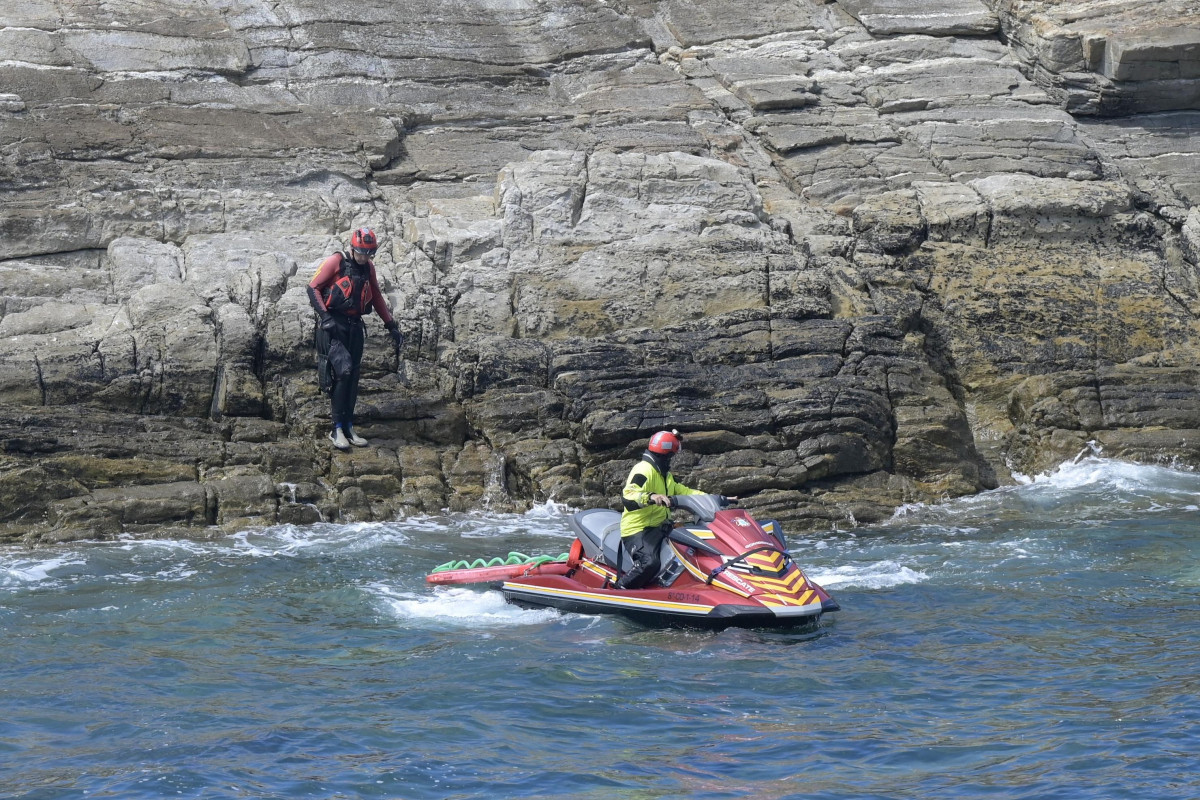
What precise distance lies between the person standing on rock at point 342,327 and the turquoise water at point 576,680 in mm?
1904

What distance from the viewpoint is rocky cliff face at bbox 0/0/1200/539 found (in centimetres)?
1471

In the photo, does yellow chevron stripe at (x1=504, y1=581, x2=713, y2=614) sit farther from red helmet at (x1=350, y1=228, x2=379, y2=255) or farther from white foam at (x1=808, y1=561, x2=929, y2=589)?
red helmet at (x1=350, y1=228, x2=379, y2=255)

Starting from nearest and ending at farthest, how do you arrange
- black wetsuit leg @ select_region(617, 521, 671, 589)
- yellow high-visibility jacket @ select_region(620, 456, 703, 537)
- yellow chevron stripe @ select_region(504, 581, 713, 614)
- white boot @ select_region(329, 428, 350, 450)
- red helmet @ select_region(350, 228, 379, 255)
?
yellow chevron stripe @ select_region(504, 581, 713, 614) < yellow high-visibility jacket @ select_region(620, 456, 703, 537) < black wetsuit leg @ select_region(617, 521, 671, 589) < white boot @ select_region(329, 428, 350, 450) < red helmet @ select_region(350, 228, 379, 255)

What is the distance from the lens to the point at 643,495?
10.5 metres

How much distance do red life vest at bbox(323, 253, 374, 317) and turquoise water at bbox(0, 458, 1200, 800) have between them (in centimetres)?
284

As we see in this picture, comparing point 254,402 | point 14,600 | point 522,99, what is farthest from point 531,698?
point 522,99

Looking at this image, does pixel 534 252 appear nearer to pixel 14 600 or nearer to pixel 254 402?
pixel 254 402

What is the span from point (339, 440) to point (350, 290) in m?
1.67

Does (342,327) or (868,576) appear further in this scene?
(342,327)

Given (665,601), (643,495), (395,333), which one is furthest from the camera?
(395,333)

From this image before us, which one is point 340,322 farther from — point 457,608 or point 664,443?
point 664,443

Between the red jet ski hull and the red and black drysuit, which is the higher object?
the red and black drysuit

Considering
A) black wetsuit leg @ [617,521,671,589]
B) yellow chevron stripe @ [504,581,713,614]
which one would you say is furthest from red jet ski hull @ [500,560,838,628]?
black wetsuit leg @ [617,521,671,589]

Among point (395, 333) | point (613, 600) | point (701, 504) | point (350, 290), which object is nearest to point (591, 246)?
point (395, 333)
